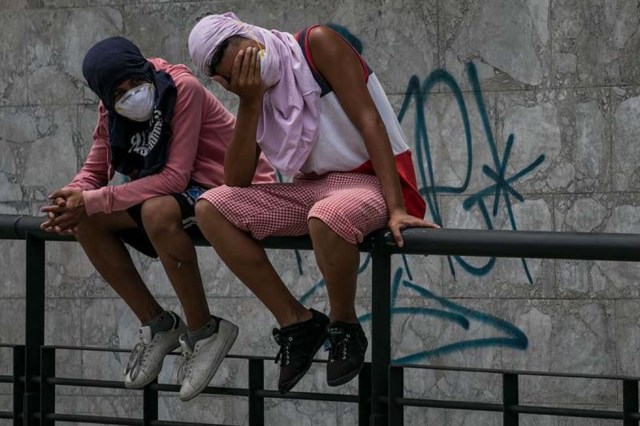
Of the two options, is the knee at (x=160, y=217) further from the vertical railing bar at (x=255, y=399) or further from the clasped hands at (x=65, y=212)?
the vertical railing bar at (x=255, y=399)

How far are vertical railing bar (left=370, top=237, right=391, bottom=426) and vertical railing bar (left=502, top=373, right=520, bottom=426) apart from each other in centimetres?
28

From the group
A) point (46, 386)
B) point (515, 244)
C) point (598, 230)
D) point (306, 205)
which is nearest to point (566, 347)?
point (598, 230)

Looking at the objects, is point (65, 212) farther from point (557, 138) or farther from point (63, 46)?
point (63, 46)

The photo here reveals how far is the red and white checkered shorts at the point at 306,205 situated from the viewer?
330 centimetres

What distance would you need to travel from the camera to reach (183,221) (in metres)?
3.76

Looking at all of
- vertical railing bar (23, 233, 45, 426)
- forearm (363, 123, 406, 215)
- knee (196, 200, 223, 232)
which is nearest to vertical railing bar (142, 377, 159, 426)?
vertical railing bar (23, 233, 45, 426)

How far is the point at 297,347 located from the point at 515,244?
782 mm

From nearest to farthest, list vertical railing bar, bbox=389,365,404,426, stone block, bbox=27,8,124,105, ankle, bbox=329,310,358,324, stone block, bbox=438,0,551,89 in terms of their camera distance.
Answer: vertical railing bar, bbox=389,365,404,426 → ankle, bbox=329,310,358,324 → stone block, bbox=438,0,551,89 → stone block, bbox=27,8,124,105

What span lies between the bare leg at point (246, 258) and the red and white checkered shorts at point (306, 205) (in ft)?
0.07

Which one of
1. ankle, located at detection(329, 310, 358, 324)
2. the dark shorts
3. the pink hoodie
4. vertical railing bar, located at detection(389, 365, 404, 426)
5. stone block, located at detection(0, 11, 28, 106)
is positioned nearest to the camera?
vertical railing bar, located at detection(389, 365, 404, 426)

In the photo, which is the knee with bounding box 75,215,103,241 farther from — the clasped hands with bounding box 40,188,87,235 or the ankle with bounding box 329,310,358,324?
the ankle with bounding box 329,310,358,324

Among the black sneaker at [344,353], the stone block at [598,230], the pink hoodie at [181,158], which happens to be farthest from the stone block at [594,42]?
the black sneaker at [344,353]

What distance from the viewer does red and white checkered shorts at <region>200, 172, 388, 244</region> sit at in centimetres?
330

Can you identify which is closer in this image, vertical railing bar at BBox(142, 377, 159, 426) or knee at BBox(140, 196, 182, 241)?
vertical railing bar at BBox(142, 377, 159, 426)
